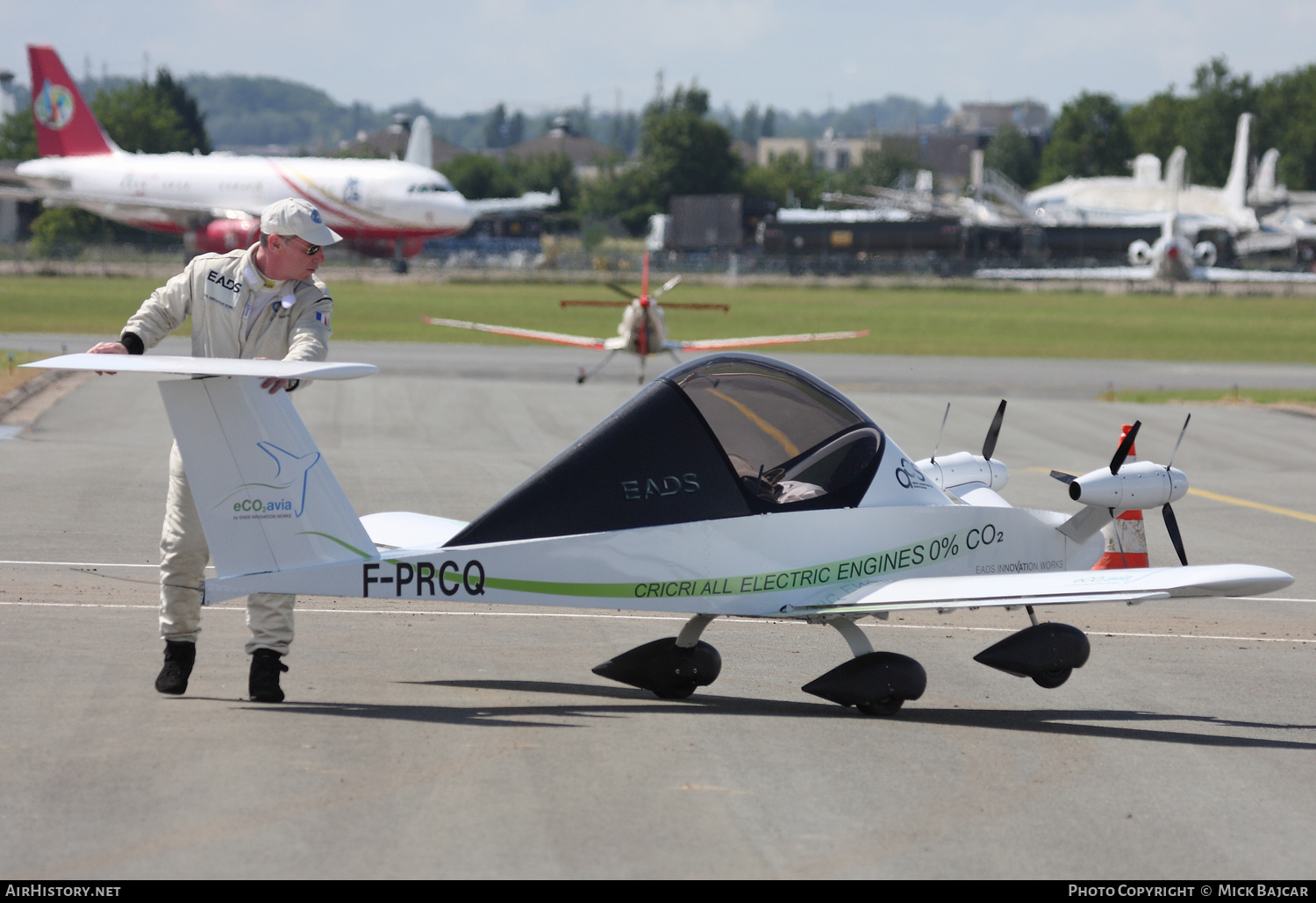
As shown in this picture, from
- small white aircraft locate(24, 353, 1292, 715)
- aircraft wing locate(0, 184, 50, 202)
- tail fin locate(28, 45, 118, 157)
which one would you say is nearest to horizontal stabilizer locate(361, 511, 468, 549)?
small white aircraft locate(24, 353, 1292, 715)

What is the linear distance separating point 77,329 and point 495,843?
152 ft

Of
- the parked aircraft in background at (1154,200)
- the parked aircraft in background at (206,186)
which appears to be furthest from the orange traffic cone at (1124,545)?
the parked aircraft in background at (1154,200)

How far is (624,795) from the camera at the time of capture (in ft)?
20.2

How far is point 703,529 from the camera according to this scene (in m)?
7.93

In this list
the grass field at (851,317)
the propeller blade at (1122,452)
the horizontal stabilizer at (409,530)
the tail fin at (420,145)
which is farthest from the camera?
the tail fin at (420,145)

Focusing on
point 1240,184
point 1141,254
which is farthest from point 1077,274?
point 1240,184

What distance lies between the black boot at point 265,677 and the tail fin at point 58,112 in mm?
85115

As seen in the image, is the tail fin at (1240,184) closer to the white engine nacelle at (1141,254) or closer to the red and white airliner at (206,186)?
the white engine nacelle at (1141,254)

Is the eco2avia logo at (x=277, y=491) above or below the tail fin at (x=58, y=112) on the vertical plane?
below

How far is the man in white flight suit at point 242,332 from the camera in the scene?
7586 mm

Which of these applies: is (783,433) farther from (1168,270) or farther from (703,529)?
(1168,270)

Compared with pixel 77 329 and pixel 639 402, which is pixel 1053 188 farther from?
pixel 639 402

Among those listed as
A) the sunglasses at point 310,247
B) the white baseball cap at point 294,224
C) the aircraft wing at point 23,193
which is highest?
the white baseball cap at point 294,224

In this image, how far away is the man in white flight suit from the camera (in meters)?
7.59
